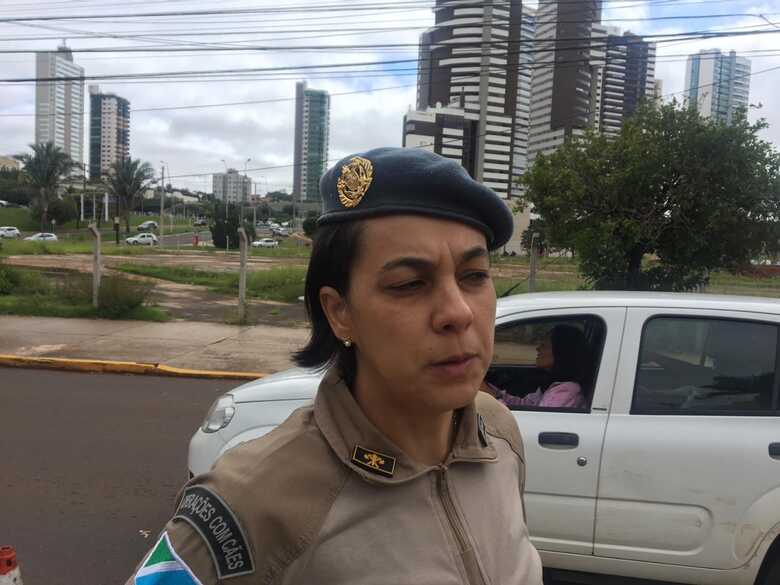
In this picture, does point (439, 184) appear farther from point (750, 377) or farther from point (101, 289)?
point (101, 289)

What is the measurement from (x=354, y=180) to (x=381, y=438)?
444 mm

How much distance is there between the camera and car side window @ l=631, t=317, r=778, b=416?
3059mm

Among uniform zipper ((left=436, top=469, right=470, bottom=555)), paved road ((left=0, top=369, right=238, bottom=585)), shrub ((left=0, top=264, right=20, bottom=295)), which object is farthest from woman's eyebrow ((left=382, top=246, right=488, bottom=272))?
shrub ((left=0, top=264, right=20, bottom=295))

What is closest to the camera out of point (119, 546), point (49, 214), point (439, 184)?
point (439, 184)

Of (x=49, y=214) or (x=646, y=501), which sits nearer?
(x=646, y=501)

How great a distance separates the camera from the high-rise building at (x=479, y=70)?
15.8 metres

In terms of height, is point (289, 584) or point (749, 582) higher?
point (289, 584)

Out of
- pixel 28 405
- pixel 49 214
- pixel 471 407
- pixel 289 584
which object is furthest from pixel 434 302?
pixel 49 214

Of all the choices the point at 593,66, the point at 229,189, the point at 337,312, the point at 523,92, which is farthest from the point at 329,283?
the point at 229,189

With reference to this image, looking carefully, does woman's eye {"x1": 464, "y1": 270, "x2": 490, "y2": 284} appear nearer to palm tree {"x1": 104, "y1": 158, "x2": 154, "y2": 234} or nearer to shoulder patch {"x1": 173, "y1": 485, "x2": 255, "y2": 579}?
shoulder patch {"x1": 173, "y1": 485, "x2": 255, "y2": 579}

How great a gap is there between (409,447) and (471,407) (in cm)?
19

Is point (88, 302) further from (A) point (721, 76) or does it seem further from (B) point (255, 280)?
(A) point (721, 76)

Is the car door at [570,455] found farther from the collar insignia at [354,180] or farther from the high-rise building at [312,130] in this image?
the high-rise building at [312,130]

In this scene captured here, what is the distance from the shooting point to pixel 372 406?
116 cm
